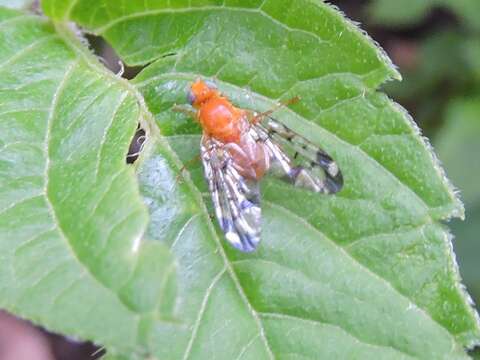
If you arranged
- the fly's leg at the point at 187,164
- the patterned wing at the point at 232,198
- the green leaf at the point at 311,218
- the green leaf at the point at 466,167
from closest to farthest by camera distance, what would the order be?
the green leaf at the point at 311,218
the patterned wing at the point at 232,198
the fly's leg at the point at 187,164
the green leaf at the point at 466,167

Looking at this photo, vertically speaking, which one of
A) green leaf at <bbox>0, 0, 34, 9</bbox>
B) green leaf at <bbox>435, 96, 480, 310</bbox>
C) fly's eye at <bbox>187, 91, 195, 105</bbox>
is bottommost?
green leaf at <bbox>435, 96, 480, 310</bbox>

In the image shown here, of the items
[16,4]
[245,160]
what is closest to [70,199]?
[245,160]

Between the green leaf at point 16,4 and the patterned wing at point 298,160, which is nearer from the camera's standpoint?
the patterned wing at point 298,160

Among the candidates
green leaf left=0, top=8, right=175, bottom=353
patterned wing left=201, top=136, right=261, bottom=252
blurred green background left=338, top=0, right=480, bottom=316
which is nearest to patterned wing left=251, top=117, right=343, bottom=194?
patterned wing left=201, top=136, right=261, bottom=252

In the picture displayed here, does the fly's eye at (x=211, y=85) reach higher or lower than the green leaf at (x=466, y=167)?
higher

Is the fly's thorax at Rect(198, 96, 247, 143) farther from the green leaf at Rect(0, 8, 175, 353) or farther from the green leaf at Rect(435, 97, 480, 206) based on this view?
the green leaf at Rect(435, 97, 480, 206)

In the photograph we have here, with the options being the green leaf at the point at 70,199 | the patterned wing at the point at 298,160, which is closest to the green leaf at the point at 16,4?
the green leaf at the point at 70,199

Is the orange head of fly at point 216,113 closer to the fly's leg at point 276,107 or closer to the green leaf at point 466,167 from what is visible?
the fly's leg at point 276,107
